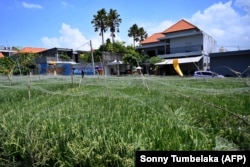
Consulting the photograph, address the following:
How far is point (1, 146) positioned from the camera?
11.4 feet

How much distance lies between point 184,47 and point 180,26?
3.10m

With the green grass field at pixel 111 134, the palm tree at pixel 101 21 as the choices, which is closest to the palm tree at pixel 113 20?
the palm tree at pixel 101 21

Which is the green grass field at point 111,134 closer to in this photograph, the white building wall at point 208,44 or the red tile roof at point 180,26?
Result: the white building wall at point 208,44

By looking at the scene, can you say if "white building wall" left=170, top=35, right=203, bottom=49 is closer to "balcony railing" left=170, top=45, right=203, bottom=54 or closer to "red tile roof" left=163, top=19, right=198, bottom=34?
"balcony railing" left=170, top=45, right=203, bottom=54

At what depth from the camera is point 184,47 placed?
37.4 m

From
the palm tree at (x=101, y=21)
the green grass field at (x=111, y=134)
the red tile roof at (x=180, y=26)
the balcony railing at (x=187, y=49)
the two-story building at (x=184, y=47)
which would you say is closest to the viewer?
the green grass field at (x=111, y=134)

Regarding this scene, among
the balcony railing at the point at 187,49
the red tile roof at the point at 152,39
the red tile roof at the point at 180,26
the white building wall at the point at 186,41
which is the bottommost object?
the balcony railing at the point at 187,49

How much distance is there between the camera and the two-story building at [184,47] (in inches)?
1382

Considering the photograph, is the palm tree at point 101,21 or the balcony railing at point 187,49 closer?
the balcony railing at point 187,49

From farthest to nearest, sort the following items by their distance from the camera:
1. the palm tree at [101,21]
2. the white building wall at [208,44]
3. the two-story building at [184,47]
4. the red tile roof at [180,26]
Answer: the palm tree at [101,21] < the red tile roof at [180,26] < the white building wall at [208,44] < the two-story building at [184,47]

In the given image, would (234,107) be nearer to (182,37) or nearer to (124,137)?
(124,137)

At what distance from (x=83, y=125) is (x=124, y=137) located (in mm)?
661

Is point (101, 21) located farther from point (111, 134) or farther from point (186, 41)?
point (111, 134)

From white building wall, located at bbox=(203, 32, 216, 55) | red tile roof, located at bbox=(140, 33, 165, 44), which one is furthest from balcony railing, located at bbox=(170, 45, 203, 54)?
red tile roof, located at bbox=(140, 33, 165, 44)
